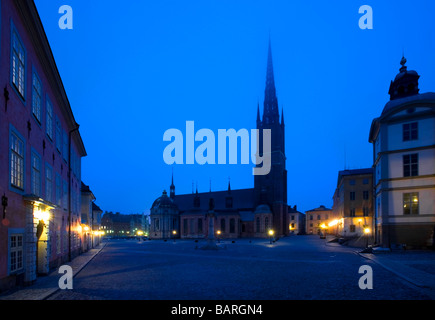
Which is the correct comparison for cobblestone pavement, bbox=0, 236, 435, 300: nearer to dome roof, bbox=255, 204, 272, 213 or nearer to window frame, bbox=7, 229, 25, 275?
window frame, bbox=7, 229, 25, 275

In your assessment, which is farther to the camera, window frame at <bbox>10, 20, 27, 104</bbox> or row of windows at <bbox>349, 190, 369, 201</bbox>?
row of windows at <bbox>349, 190, 369, 201</bbox>

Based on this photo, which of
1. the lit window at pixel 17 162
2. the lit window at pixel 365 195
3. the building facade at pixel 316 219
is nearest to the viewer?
the lit window at pixel 17 162

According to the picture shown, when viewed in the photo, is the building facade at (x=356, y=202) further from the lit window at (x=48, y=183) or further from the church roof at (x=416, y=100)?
the lit window at (x=48, y=183)

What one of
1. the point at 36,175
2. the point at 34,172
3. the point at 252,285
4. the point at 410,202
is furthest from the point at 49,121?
the point at 410,202

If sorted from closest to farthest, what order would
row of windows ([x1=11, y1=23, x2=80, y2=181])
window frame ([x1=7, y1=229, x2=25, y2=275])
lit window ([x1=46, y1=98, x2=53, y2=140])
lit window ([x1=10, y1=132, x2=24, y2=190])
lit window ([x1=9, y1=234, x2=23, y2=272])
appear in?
window frame ([x1=7, y1=229, x2=25, y2=275]) < lit window ([x1=9, y1=234, x2=23, y2=272]) < lit window ([x1=10, y1=132, x2=24, y2=190]) < row of windows ([x1=11, y1=23, x2=80, y2=181]) < lit window ([x1=46, y1=98, x2=53, y2=140])

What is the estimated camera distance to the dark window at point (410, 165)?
105 ft

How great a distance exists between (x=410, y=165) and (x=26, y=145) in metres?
32.0

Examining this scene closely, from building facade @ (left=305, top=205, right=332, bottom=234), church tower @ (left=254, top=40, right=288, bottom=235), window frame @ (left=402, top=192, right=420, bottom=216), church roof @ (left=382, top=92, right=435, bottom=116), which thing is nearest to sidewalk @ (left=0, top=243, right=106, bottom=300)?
window frame @ (left=402, top=192, right=420, bottom=216)

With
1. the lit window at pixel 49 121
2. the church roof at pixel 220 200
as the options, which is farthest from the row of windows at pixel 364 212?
the lit window at pixel 49 121

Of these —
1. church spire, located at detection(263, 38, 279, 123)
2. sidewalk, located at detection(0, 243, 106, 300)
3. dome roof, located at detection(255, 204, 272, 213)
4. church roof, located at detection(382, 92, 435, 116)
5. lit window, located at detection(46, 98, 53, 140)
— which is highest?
church spire, located at detection(263, 38, 279, 123)

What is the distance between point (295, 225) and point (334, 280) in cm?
11708

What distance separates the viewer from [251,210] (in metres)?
91.5

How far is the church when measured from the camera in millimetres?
86562
